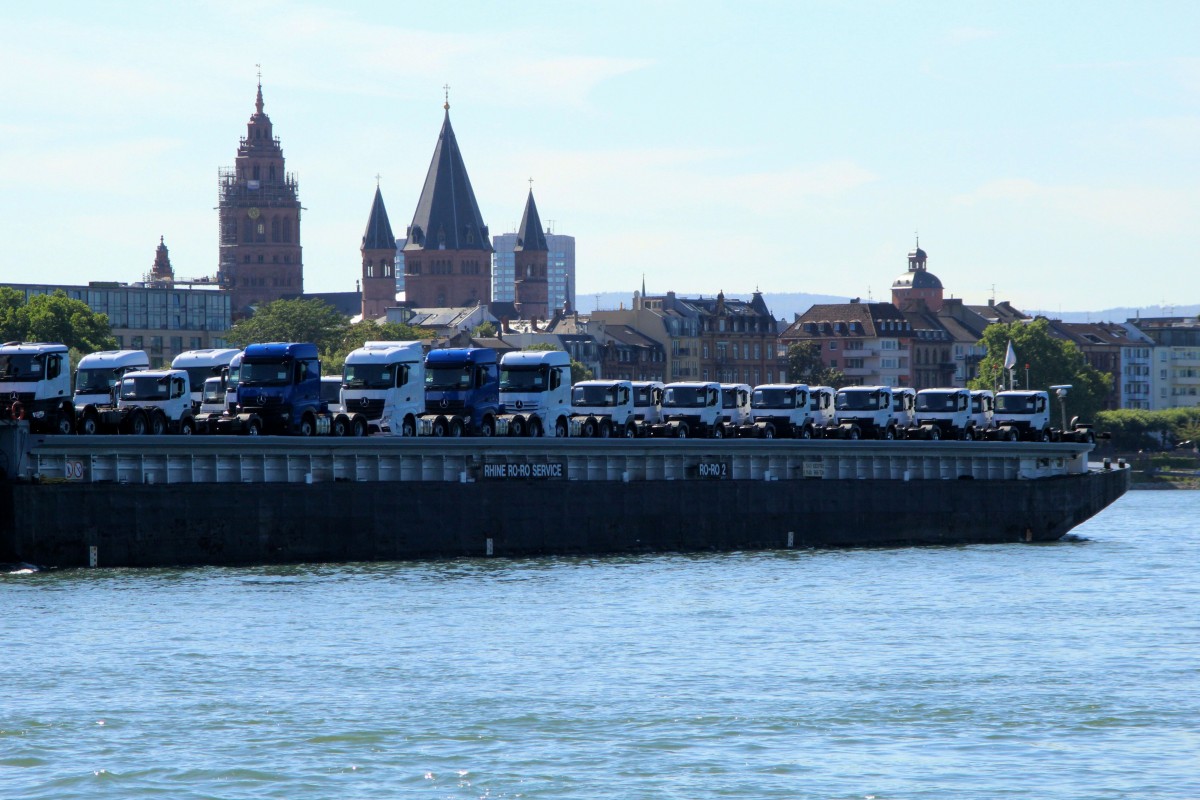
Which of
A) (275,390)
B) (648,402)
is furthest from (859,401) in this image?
(275,390)

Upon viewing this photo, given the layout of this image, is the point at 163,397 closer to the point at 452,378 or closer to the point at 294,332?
the point at 452,378

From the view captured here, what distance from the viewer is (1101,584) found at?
197 ft

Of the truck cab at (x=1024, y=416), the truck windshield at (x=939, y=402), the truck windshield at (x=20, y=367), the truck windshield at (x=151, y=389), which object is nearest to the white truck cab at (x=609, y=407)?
the truck windshield at (x=939, y=402)

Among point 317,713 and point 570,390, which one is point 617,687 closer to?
point 317,713

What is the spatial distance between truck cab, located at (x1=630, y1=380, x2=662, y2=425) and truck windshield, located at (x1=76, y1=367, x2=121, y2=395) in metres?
18.9

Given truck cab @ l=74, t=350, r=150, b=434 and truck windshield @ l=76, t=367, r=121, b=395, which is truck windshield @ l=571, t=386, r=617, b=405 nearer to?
truck cab @ l=74, t=350, r=150, b=434

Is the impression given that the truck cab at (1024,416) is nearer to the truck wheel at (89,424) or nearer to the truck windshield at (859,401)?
the truck windshield at (859,401)

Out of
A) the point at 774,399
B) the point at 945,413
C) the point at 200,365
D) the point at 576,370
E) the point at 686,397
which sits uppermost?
the point at 576,370

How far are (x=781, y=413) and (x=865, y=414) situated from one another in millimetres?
4019

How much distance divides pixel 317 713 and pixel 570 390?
35.6 m

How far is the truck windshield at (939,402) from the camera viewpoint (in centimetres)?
8156

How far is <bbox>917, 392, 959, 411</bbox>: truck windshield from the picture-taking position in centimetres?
8156

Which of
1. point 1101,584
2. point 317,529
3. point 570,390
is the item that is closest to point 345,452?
point 317,529

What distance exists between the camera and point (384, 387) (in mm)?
64000
